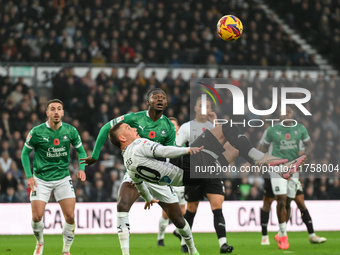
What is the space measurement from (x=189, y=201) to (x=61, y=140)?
2.43 metres

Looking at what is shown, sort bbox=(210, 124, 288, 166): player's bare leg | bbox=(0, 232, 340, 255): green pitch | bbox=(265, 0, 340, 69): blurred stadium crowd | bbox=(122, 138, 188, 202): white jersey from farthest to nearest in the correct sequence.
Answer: bbox=(265, 0, 340, 69): blurred stadium crowd, bbox=(0, 232, 340, 255): green pitch, bbox=(210, 124, 288, 166): player's bare leg, bbox=(122, 138, 188, 202): white jersey

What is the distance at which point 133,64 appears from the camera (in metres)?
19.4

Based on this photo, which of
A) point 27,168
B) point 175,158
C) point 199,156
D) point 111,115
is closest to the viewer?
point 175,158

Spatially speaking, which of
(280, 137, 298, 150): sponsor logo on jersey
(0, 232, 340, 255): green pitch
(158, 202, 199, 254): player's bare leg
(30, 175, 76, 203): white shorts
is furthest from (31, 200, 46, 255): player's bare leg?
(280, 137, 298, 150): sponsor logo on jersey

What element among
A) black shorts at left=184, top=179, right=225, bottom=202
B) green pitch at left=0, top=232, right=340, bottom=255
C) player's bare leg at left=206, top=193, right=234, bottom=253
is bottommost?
green pitch at left=0, top=232, right=340, bottom=255

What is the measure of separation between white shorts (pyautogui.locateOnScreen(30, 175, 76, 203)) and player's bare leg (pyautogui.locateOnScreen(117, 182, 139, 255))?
1.20 meters

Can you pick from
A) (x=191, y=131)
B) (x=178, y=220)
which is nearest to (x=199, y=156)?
(x=178, y=220)

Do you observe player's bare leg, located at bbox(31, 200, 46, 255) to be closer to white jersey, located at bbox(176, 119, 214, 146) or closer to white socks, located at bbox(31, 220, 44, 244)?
white socks, located at bbox(31, 220, 44, 244)

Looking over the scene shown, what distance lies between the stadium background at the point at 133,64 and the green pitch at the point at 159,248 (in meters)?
1.92

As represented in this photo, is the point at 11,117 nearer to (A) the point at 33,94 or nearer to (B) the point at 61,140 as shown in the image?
(A) the point at 33,94

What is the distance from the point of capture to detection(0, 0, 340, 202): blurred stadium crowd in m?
16.9

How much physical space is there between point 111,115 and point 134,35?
12.9 feet

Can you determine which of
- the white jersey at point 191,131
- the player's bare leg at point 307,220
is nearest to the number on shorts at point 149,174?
the white jersey at point 191,131
